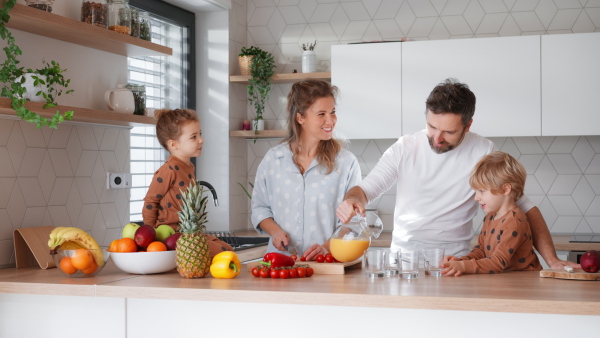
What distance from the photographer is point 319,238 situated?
2.82 metres

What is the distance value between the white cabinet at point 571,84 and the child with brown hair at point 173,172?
223 centimetres

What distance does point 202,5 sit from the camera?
454cm

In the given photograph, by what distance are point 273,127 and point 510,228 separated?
9.15ft

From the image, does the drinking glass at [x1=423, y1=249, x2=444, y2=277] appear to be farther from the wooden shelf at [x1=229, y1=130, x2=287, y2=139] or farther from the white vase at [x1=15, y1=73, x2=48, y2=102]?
the wooden shelf at [x1=229, y1=130, x2=287, y2=139]

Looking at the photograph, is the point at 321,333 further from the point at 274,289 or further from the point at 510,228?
the point at 510,228

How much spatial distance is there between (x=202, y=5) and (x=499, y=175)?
2748 millimetres

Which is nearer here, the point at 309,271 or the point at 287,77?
the point at 309,271

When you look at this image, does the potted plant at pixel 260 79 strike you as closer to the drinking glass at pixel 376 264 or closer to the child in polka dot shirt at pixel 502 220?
the child in polka dot shirt at pixel 502 220

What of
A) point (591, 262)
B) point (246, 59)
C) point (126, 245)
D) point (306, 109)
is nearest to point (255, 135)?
point (246, 59)

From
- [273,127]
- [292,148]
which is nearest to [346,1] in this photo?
[273,127]

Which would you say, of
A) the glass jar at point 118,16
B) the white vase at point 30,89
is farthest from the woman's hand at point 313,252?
the glass jar at point 118,16

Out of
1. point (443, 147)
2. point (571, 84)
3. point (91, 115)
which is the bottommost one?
point (443, 147)

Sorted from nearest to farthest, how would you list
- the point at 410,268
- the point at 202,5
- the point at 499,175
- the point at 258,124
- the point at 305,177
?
the point at 410,268
the point at 499,175
the point at 305,177
the point at 202,5
the point at 258,124

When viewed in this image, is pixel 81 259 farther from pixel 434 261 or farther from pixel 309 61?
pixel 309 61
